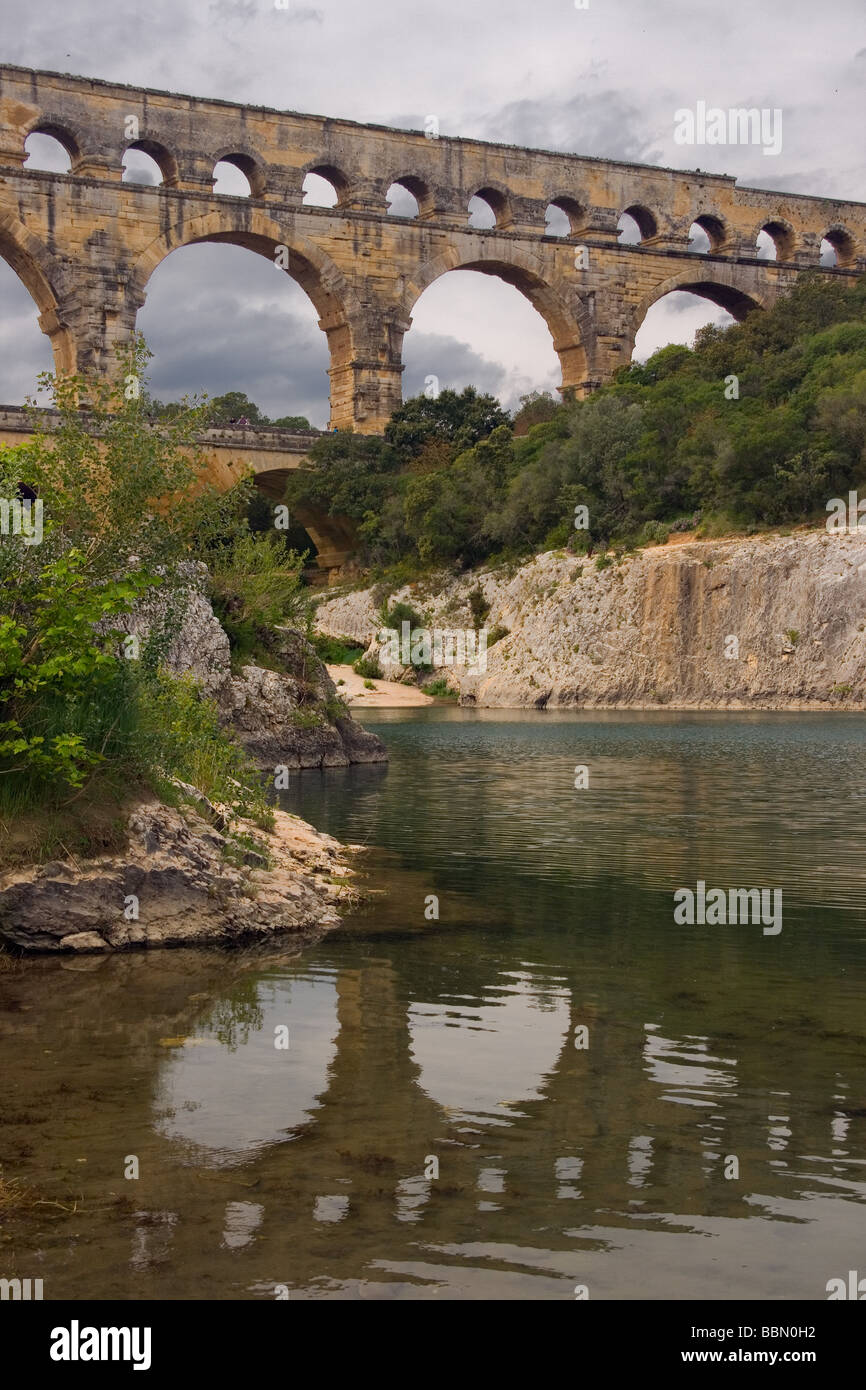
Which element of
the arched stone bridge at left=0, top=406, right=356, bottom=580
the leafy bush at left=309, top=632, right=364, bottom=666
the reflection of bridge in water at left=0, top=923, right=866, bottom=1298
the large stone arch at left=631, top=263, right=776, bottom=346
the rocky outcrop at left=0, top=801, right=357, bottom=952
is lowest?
the reflection of bridge in water at left=0, top=923, right=866, bottom=1298

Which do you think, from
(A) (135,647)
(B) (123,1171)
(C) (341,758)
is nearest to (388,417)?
(C) (341,758)

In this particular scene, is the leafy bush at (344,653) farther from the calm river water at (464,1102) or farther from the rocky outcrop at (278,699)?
the calm river water at (464,1102)

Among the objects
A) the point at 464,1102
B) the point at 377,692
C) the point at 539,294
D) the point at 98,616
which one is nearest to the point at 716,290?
the point at 539,294

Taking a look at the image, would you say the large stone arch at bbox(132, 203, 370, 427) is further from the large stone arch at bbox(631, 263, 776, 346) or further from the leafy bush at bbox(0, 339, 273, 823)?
the leafy bush at bbox(0, 339, 273, 823)

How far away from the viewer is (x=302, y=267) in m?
48.0

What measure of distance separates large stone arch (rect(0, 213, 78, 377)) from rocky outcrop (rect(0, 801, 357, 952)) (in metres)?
36.3

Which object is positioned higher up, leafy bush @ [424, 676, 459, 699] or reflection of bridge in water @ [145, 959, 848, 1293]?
leafy bush @ [424, 676, 459, 699]

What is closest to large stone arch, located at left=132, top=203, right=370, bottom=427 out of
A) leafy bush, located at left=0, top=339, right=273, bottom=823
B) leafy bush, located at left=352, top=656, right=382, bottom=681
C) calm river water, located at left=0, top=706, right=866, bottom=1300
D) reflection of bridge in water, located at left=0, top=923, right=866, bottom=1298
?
leafy bush, located at left=352, top=656, right=382, bottom=681

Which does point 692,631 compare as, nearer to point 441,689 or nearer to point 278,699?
point 441,689

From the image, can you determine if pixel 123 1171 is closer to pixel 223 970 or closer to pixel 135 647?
pixel 223 970

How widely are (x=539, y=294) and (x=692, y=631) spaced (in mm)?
19773

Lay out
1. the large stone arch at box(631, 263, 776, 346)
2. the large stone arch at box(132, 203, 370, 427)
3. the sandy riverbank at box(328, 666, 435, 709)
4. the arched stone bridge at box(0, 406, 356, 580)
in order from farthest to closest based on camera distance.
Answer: the large stone arch at box(631, 263, 776, 346)
the arched stone bridge at box(0, 406, 356, 580)
the large stone arch at box(132, 203, 370, 427)
the sandy riverbank at box(328, 666, 435, 709)

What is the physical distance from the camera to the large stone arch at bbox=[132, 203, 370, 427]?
4497 centimetres

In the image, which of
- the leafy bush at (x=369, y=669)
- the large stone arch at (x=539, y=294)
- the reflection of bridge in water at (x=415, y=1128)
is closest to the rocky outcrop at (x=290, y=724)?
the reflection of bridge in water at (x=415, y=1128)
